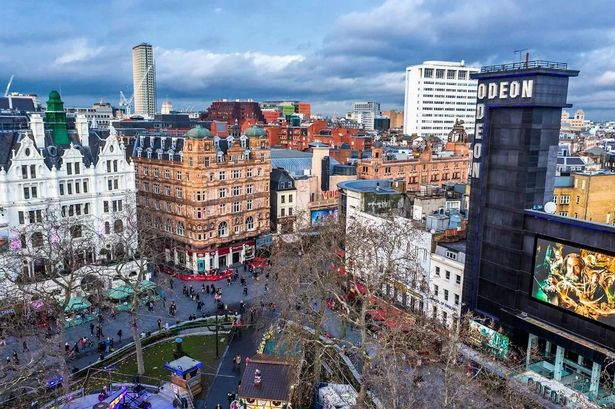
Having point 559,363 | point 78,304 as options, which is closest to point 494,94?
point 559,363

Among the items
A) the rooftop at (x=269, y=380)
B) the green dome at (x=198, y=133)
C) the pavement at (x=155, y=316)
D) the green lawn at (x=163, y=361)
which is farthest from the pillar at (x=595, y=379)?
the green dome at (x=198, y=133)

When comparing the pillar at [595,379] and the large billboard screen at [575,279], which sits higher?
the large billboard screen at [575,279]

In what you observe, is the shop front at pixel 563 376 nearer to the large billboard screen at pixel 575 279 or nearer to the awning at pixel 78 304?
the large billboard screen at pixel 575 279

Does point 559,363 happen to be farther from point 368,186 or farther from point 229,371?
point 368,186

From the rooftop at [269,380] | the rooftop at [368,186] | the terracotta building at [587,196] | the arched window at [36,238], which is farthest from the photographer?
the rooftop at [368,186]

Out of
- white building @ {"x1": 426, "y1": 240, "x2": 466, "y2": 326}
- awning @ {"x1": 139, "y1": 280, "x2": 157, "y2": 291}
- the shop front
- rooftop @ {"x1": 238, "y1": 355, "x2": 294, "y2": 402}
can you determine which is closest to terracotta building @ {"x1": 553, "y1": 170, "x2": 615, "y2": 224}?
white building @ {"x1": 426, "y1": 240, "x2": 466, "y2": 326}

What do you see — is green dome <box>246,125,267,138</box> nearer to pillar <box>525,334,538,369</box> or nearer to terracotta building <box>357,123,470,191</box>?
terracotta building <box>357,123,470,191</box>
